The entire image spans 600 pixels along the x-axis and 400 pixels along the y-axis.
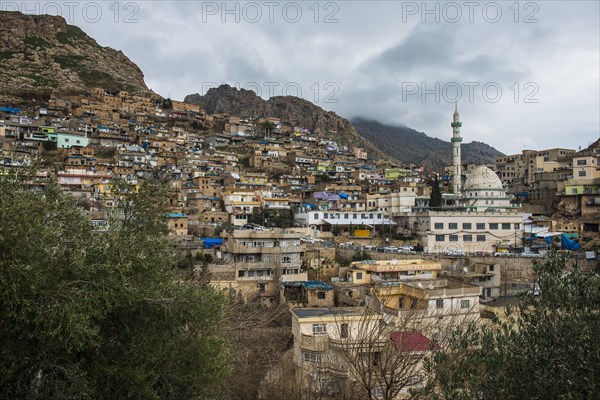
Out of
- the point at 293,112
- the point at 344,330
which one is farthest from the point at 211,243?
→ the point at 293,112

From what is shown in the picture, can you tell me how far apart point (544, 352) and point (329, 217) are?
38762 millimetres

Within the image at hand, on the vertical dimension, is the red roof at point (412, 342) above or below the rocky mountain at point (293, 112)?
below

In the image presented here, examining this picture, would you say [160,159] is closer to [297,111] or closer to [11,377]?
[11,377]

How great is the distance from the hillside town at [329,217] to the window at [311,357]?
7cm

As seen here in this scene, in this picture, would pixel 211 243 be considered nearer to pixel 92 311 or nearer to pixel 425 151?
pixel 92 311

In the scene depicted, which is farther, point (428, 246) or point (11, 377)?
point (428, 246)

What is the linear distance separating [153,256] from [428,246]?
1299 inches

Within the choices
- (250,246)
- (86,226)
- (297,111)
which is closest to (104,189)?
(250,246)

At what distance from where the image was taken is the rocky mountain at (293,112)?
118m

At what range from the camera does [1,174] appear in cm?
889

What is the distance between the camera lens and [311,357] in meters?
14.6

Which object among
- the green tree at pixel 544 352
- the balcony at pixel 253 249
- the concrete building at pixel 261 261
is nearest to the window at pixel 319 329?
the green tree at pixel 544 352

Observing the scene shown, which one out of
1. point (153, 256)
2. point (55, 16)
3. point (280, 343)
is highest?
point (55, 16)

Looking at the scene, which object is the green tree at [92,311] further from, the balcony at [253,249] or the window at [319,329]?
the balcony at [253,249]
